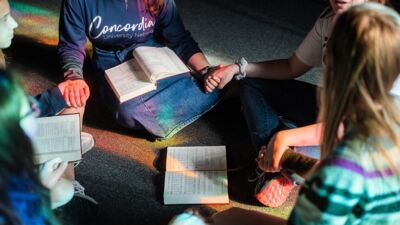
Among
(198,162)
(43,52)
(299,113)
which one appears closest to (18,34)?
(43,52)

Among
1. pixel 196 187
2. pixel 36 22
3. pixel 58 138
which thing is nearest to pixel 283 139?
pixel 196 187

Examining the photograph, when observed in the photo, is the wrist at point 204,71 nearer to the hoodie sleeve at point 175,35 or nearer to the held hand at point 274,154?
the hoodie sleeve at point 175,35

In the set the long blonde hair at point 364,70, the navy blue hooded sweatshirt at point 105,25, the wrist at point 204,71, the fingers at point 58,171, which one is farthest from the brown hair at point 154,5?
the long blonde hair at point 364,70

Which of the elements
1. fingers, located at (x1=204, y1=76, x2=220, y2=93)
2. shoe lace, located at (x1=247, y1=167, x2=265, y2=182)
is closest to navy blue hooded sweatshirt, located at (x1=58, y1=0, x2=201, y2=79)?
fingers, located at (x1=204, y1=76, x2=220, y2=93)

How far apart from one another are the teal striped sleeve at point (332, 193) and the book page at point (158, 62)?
80 cm

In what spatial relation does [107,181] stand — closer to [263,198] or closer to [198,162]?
[198,162]

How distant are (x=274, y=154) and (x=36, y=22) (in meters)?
1.44

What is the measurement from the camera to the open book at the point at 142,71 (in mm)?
1513

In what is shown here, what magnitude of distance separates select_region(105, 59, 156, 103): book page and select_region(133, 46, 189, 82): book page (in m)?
0.03

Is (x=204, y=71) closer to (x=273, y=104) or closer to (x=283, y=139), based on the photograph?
(x=273, y=104)

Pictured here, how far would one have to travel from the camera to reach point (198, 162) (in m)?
1.51

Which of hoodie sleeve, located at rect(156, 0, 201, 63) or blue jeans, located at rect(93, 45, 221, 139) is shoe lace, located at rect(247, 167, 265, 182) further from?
hoodie sleeve, located at rect(156, 0, 201, 63)

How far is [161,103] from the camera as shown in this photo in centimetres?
160

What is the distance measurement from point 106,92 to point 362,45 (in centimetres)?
107
